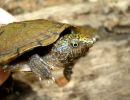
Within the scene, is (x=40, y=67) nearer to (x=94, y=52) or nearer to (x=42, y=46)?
(x=42, y=46)

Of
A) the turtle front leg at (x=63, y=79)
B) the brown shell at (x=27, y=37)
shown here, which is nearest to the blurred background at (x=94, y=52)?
the turtle front leg at (x=63, y=79)

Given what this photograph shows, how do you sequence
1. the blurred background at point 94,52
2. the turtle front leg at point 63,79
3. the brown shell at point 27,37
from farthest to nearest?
1. the blurred background at point 94,52
2. the turtle front leg at point 63,79
3. the brown shell at point 27,37

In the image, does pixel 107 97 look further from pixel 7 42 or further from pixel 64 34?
pixel 7 42

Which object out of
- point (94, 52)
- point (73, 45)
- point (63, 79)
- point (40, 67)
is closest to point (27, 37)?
point (40, 67)

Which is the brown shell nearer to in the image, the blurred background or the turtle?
the turtle

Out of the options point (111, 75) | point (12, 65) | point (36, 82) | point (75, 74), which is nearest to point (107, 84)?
point (111, 75)

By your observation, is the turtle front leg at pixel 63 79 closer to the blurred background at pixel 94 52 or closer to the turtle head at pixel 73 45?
the blurred background at pixel 94 52
